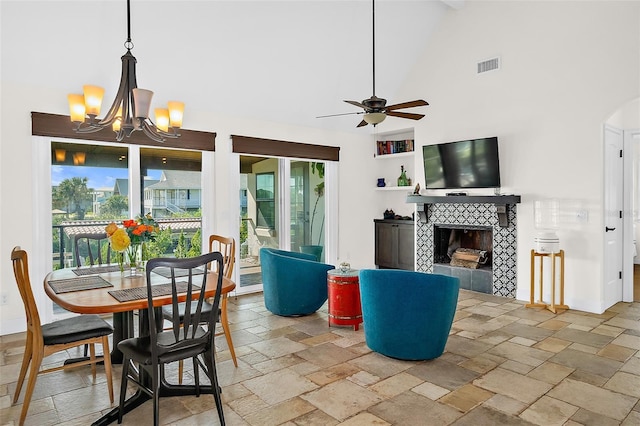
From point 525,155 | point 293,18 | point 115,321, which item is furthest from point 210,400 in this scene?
point 525,155

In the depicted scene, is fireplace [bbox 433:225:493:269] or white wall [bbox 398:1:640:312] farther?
fireplace [bbox 433:225:493:269]

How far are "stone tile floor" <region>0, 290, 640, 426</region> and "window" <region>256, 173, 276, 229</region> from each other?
218 centimetres

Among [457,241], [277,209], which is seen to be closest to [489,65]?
[457,241]

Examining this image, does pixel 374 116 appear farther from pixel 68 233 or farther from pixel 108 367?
pixel 68 233

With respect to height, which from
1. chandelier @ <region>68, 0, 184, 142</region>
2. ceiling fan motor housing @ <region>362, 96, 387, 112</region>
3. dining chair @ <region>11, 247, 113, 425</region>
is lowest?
dining chair @ <region>11, 247, 113, 425</region>

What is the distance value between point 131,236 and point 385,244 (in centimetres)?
505

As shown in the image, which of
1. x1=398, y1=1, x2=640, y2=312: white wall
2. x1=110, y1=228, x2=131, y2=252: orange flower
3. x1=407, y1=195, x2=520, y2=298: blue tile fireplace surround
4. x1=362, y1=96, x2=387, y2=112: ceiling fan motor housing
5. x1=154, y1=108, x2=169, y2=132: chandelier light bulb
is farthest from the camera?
x1=407, y1=195, x2=520, y2=298: blue tile fireplace surround

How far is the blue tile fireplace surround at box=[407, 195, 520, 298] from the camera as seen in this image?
5.71m

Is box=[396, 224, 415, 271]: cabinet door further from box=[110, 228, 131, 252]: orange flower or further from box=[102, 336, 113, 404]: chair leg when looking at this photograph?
box=[102, 336, 113, 404]: chair leg

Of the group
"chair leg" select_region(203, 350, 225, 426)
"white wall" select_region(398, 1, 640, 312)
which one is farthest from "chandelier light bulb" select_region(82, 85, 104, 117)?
"white wall" select_region(398, 1, 640, 312)

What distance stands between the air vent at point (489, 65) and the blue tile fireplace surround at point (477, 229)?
1.78m

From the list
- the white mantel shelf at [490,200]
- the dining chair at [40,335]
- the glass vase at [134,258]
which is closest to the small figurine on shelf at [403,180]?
the white mantel shelf at [490,200]

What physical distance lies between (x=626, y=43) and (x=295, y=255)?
4483 millimetres

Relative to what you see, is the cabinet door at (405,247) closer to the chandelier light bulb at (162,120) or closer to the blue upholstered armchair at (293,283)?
the blue upholstered armchair at (293,283)
